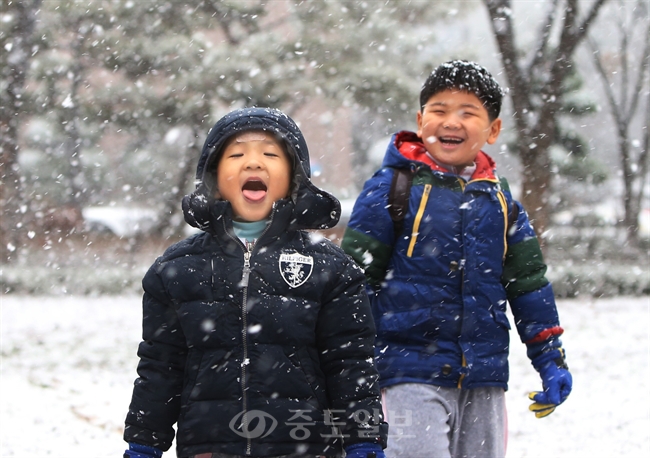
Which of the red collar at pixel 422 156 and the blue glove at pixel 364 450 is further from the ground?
the red collar at pixel 422 156

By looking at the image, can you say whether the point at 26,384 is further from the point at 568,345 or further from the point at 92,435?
the point at 568,345

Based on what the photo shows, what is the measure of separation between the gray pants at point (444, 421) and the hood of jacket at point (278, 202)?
0.76 m

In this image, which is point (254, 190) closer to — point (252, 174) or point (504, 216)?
point (252, 174)

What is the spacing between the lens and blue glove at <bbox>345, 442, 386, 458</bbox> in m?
2.25

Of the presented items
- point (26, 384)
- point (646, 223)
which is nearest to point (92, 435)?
point (26, 384)

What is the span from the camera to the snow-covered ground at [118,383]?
5.30 meters

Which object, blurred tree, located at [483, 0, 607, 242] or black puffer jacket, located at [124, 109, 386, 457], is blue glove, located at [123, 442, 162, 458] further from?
blurred tree, located at [483, 0, 607, 242]

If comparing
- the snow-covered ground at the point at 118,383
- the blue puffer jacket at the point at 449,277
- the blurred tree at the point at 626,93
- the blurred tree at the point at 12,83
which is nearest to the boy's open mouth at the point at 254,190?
the blue puffer jacket at the point at 449,277

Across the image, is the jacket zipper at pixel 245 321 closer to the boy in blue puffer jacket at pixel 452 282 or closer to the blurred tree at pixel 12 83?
the boy in blue puffer jacket at pixel 452 282

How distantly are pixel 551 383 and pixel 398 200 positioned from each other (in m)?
0.85

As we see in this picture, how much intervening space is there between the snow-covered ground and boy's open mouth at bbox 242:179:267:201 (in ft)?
10.0

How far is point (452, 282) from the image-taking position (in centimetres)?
294

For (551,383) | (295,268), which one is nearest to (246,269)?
(295,268)

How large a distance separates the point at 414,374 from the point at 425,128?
92 centimetres
